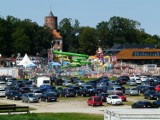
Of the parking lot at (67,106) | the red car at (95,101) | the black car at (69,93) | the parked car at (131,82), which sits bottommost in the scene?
the parking lot at (67,106)

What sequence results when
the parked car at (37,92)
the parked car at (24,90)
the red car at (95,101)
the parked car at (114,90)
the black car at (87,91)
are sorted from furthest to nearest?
the parked car at (24,90) → the black car at (87,91) → the parked car at (114,90) → the parked car at (37,92) → the red car at (95,101)

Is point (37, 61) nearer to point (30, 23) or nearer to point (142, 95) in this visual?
point (30, 23)

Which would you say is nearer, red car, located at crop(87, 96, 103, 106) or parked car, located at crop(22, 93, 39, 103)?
red car, located at crop(87, 96, 103, 106)

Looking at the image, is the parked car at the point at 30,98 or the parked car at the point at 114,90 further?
the parked car at the point at 114,90

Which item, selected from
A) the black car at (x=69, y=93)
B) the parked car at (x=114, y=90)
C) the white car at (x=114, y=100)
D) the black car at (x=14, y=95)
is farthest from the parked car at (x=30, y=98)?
the parked car at (x=114, y=90)

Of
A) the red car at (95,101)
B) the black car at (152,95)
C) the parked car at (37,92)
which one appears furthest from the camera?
the parked car at (37,92)

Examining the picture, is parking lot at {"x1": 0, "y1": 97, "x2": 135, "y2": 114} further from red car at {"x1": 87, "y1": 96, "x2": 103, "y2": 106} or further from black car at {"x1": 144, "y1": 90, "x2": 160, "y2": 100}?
black car at {"x1": 144, "y1": 90, "x2": 160, "y2": 100}

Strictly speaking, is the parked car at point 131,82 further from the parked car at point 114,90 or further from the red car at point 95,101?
the red car at point 95,101

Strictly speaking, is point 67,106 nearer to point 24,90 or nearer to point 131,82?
point 24,90

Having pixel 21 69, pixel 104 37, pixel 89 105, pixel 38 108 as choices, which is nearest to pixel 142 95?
pixel 89 105

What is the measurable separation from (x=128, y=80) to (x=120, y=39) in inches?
3952

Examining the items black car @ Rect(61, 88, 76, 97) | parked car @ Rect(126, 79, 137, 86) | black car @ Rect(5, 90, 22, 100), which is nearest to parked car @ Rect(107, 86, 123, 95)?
black car @ Rect(61, 88, 76, 97)

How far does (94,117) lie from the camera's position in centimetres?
4312

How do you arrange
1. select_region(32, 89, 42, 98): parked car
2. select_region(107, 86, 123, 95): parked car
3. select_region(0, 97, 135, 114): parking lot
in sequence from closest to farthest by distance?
select_region(0, 97, 135, 114): parking lot, select_region(32, 89, 42, 98): parked car, select_region(107, 86, 123, 95): parked car
